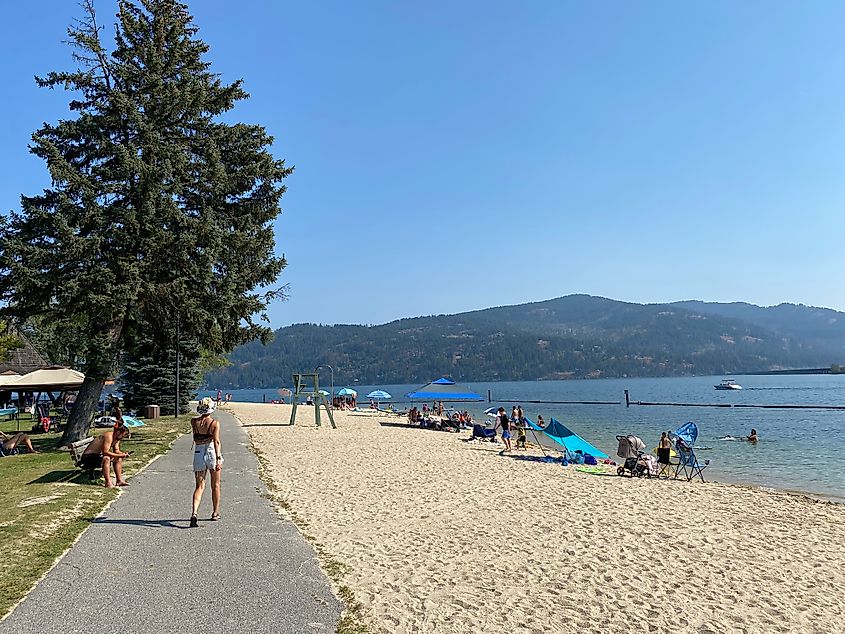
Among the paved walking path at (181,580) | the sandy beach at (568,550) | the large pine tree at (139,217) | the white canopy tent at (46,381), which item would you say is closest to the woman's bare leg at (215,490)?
the paved walking path at (181,580)

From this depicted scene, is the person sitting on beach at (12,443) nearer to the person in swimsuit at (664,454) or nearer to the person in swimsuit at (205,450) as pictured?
the person in swimsuit at (205,450)

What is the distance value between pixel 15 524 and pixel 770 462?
23543mm

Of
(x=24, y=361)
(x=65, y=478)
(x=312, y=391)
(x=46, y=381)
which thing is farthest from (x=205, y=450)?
(x=24, y=361)

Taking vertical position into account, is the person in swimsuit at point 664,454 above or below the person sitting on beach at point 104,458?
below

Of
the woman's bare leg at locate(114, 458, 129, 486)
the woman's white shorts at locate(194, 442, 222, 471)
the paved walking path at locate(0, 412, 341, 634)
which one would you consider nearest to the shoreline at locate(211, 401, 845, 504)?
the paved walking path at locate(0, 412, 341, 634)

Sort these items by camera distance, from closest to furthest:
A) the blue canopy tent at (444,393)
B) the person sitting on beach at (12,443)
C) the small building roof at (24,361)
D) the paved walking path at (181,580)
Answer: the paved walking path at (181,580), the person sitting on beach at (12,443), the small building roof at (24,361), the blue canopy tent at (444,393)

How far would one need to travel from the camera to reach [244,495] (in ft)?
34.4

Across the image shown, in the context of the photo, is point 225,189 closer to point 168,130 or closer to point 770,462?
point 168,130

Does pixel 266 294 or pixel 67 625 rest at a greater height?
pixel 266 294

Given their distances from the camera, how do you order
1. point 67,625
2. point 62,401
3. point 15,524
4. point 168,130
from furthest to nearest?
point 62,401
point 168,130
point 15,524
point 67,625

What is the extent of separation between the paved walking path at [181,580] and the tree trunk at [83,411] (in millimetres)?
8878

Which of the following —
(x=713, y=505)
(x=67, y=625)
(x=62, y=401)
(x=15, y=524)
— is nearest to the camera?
(x=67, y=625)

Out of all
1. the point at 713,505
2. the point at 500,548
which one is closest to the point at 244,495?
the point at 500,548

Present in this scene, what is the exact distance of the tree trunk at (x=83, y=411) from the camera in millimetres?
16594
